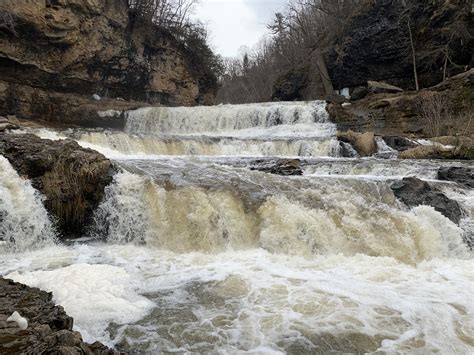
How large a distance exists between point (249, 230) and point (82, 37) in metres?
17.8

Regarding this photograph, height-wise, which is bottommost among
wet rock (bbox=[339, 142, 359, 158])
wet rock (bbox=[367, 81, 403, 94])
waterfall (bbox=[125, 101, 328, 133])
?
wet rock (bbox=[339, 142, 359, 158])

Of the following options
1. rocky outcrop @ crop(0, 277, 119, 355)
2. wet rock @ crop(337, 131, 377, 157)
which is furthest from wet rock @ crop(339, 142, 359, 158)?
rocky outcrop @ crop(0, 277, 119, 355)

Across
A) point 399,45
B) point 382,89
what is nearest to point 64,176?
point 382,89

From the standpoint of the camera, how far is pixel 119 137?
1278 cm

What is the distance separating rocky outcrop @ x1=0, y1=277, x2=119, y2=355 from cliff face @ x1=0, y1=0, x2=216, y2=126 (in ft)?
56.1

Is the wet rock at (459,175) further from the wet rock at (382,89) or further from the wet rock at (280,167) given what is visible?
the wet rock at (382,89)

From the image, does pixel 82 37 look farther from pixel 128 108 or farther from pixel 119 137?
pixel 119 137

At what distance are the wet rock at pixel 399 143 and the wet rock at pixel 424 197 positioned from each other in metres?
5.80

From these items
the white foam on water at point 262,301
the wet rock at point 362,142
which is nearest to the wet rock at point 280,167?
the white foam on water at point 262,301

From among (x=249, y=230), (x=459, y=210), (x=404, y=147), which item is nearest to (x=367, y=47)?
(x=404, y=147)

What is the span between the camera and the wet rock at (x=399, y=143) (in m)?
13.6

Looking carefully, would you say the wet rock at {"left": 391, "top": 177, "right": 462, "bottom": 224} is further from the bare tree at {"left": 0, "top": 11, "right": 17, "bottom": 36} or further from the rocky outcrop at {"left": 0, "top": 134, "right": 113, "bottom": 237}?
the bare tree at {"left": 0, "top": 11, "right": 17, "bottom": 36}

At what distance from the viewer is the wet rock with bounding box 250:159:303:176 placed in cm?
967

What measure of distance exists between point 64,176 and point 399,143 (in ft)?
34.4
